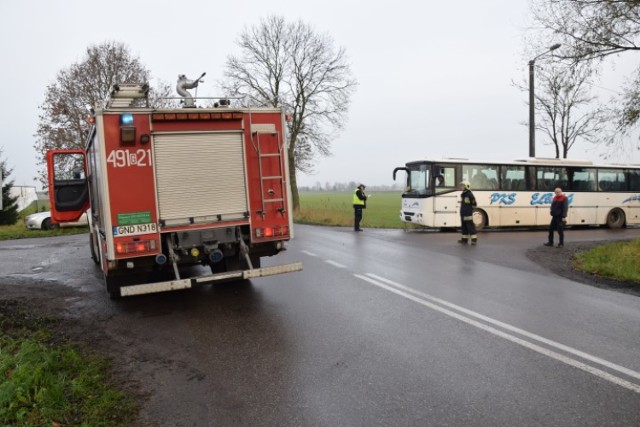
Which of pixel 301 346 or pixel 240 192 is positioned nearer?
pixel 301 346

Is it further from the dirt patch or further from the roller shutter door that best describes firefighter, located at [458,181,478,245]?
the roller shutter door

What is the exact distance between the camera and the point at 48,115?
989 inches

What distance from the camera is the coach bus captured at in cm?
1845

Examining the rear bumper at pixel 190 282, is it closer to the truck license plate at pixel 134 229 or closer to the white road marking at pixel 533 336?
the truck license plate at pixel 134 229

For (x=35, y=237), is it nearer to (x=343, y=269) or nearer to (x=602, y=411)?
(x=343, y=269)

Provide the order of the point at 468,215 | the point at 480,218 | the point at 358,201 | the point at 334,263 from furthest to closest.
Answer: the point at 480,218 → the point at 358,201 → the point at 468,215 → the point at 334,263

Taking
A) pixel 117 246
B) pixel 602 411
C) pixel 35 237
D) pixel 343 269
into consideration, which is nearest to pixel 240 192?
pixel 117 246

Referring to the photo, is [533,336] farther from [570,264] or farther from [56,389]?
[570,264]

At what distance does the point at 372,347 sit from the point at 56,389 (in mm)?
2898

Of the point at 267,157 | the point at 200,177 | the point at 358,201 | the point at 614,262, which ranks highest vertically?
the point at 267,157

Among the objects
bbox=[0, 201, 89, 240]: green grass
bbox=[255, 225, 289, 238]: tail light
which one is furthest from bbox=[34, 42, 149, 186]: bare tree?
bbox=[255, 225, 289, 238]: tail light

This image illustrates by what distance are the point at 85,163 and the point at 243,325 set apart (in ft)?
17.0

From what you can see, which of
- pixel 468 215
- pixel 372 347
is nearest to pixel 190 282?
pixel 372 347

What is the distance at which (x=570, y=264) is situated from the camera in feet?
35.5
